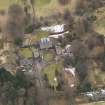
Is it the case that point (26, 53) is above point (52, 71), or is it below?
above

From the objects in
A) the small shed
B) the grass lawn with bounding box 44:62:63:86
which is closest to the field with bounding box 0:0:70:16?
the small shed

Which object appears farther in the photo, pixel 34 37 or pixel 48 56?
pixel 34 37

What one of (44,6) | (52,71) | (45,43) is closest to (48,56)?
(45,43)

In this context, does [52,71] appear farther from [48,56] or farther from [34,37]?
[34,37]

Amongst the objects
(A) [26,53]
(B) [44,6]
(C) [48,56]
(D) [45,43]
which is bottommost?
Result: (C) [48,56]

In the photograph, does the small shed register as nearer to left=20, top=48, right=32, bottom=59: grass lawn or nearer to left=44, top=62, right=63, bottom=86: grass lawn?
left=20, top=48, right=32, bottom=59: grass lawn

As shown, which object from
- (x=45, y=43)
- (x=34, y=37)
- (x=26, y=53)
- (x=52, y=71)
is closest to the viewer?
(x=52, y=71)

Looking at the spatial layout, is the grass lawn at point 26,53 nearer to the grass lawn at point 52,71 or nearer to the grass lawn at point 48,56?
the grass lawn at point 48,56

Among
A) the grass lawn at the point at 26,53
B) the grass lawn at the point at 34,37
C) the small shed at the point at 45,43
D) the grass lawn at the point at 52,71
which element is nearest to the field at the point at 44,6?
the grass lawn at the point at 34,37

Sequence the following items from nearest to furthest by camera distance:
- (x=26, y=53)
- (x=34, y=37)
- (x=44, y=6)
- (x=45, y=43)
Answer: (x=26, y=53) < (x=45, y=43) < (x=34, y=37) < (x=44, y=6)
